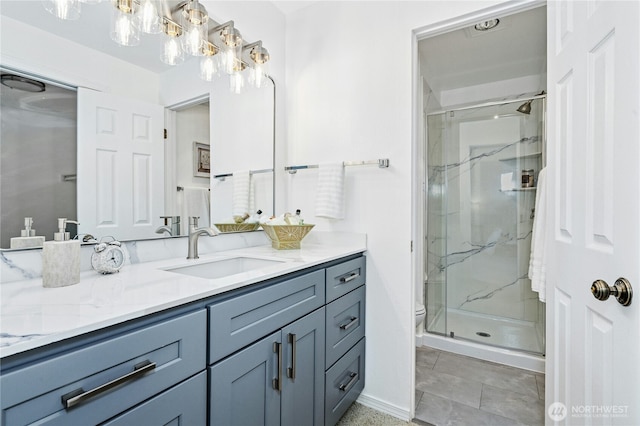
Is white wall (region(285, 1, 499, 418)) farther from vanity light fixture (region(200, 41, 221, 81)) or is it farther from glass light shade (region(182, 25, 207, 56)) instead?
glass light shade (region(182, 25, 207, 56))

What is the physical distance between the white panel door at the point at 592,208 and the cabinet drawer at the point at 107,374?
1.10 metres

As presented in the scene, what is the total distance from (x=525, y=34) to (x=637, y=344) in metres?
2.33

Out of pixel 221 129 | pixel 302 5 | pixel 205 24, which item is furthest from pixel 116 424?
pixel 302 5

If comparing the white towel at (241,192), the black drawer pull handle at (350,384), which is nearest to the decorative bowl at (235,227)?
the white towel at (241,192)

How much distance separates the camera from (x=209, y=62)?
1604 millimetres

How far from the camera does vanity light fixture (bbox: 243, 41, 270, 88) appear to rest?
1.80m

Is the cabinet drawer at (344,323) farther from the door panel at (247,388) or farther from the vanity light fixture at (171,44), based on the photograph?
the vanity light fixture at (171,44)

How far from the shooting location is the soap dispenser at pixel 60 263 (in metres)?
0.88

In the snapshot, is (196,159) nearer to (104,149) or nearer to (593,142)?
(104,149)

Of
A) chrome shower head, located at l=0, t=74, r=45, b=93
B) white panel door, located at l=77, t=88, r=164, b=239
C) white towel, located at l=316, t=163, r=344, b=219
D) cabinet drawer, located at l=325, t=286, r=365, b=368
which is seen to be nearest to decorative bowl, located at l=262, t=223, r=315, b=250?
white towel, located at l=316, t=163, r=344, b=219

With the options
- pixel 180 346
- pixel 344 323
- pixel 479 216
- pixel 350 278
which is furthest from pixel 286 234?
pixel 479 216

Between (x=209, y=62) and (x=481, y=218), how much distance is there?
2.67m

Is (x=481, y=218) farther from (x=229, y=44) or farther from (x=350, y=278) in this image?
(x=229, y=44)

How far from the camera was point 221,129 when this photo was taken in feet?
5.67
